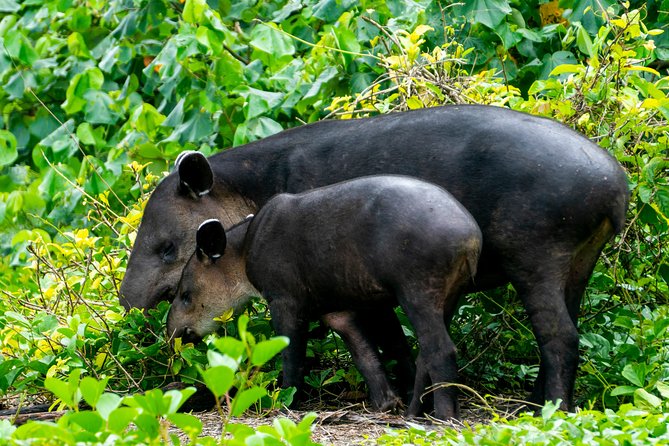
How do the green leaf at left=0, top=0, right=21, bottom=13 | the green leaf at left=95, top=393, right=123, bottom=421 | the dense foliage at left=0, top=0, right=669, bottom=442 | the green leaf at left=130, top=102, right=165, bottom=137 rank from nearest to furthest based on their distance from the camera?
the green leaf at left=95, top=393, right=123, bottom=421, the dense foliage at left=0, top=0, right=669, bottom=442, the green leaf at left=130, top=102, right=165, bottom=137, the green leaf at left=0, top=0, right=21, bottom=13

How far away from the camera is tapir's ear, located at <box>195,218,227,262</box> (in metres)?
5.86

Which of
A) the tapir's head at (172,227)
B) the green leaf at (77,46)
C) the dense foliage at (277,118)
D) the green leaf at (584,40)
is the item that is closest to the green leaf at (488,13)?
the dense foliage at (277,118)

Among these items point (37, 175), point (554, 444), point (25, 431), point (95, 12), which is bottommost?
point (37, 175)

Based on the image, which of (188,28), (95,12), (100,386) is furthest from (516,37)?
(100,386)

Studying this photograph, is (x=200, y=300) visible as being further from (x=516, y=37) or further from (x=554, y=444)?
(x=516, y=37)

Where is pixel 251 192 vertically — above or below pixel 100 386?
below

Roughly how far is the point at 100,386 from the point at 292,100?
17.1 ft

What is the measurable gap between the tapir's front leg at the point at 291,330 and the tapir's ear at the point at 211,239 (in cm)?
42

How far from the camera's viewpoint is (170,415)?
333 cm

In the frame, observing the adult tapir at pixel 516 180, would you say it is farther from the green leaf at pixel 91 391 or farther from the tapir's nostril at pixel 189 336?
the green leaf at pixel 91 391

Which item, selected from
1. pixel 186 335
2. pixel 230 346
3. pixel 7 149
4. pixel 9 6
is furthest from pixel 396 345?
pixel 9 6

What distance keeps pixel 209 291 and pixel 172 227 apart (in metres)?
0.58

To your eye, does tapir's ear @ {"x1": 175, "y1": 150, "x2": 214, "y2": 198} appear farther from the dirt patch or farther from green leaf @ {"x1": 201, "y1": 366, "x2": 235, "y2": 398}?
green leaf @ {"x1": 201, "y1": 366, "x2": 235, "y2": 398}

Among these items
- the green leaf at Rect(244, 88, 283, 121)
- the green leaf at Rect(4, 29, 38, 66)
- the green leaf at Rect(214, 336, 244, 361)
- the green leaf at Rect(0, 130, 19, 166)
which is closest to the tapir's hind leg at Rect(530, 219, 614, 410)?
the green leaf at Rect(214, 336, 244, 361)
